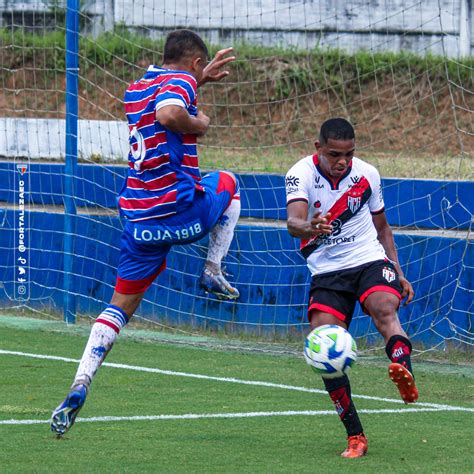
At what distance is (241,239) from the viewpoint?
12.0 meters

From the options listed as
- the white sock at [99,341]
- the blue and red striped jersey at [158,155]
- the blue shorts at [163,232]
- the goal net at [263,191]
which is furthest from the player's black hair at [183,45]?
the goal net at [263,191]

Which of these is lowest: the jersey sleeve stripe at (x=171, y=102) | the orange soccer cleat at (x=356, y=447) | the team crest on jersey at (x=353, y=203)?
the orange soccer cleat at (x=356, y=447)

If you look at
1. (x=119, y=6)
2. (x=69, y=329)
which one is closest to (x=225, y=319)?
(x=69, y=329)

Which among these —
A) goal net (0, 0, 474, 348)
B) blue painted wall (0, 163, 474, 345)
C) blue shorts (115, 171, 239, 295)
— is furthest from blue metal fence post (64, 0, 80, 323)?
blue shorts (115, 171, 239, 295)

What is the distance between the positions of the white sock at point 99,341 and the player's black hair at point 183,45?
1455 mm

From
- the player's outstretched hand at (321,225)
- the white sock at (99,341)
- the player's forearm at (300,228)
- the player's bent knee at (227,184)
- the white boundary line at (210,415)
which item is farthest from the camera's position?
the white boundary line at (210,415)

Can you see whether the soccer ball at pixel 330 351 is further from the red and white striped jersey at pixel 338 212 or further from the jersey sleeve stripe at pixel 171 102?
the jersey sleeve stripe at pixel 171 102

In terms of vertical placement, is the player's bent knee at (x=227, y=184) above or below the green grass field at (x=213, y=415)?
above

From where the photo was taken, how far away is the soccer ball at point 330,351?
6422 millimetres

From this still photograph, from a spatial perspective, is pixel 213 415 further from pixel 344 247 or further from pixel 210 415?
pixel 344 247

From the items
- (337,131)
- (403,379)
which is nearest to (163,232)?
(337,131)

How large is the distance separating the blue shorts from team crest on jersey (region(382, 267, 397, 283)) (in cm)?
98

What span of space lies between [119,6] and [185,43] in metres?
11.0

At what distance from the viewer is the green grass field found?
6.38 metres
